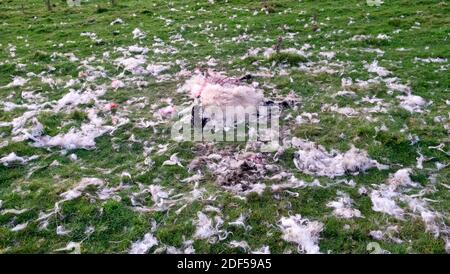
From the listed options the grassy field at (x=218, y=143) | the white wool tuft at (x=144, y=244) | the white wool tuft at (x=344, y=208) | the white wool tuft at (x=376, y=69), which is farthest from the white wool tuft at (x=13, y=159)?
the white wool tuft at (x=376, y=69)

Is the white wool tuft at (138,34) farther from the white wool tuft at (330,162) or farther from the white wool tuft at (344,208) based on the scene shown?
the white wool tuft at (344,208)

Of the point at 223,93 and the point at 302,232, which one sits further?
the point at 223,93

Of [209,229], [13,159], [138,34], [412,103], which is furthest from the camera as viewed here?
[138,34]

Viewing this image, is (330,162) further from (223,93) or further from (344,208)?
(223,93)

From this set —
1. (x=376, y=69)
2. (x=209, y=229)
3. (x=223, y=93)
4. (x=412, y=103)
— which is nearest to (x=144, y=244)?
(x=209, y=229)

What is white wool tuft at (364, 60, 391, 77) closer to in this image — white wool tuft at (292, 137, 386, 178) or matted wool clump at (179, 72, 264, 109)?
matted wool clump at (179, 72, 264, 109)

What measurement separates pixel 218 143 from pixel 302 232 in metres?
3.38

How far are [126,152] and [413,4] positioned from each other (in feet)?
54.3

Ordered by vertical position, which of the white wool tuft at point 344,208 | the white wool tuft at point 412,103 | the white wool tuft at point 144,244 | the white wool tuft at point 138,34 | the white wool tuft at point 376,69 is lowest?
the white wool tuft at point 144,244

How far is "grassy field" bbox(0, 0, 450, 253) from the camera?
23.4ft

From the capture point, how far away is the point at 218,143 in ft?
31.6

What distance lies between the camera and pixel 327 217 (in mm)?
7281

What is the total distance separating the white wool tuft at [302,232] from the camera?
22.1 ft

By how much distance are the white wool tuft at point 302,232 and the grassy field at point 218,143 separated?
0.29 feet
